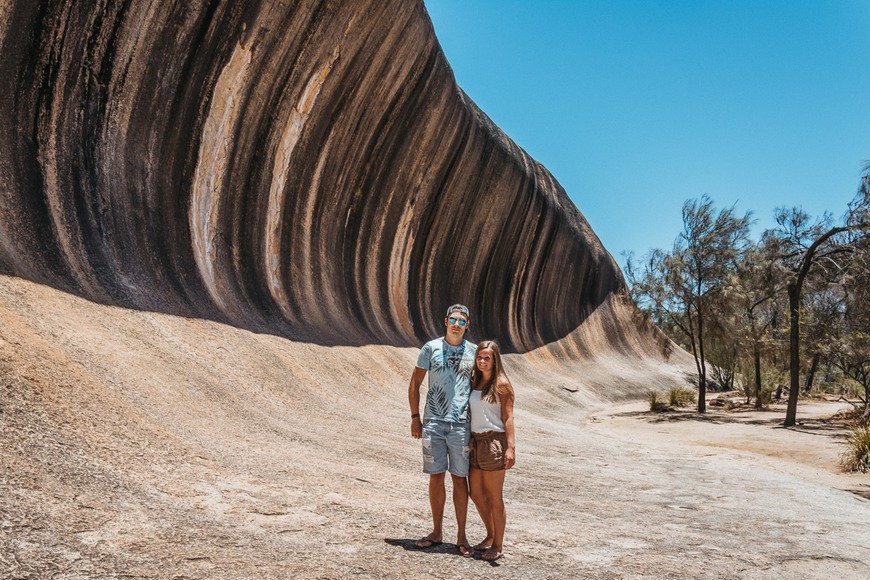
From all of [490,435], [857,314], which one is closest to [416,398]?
[490,435]

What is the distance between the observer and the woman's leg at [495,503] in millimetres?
4086

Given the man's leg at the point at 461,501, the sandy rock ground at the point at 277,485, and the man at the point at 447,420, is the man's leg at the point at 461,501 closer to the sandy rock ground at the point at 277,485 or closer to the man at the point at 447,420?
the man at the point at 447,420

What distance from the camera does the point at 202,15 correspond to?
38.5 ft

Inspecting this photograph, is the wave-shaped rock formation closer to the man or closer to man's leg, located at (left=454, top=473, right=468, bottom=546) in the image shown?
the man

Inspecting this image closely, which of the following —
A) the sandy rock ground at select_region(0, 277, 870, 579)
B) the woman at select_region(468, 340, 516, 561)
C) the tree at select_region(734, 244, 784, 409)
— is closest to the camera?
the sandy rock ground at select_region(0, 277, 870, 579)

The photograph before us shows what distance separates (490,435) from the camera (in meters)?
4.09

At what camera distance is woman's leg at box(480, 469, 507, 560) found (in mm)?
4086

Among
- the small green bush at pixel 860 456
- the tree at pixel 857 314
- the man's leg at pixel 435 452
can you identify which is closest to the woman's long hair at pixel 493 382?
Answer: the man's leg at pixel 435 452

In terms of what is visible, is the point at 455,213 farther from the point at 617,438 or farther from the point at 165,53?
the point at 165,53

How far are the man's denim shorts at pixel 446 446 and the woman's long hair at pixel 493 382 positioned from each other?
0.23 m

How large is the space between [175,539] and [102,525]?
40cm

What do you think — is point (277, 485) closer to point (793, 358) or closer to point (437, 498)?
point (437, 498)

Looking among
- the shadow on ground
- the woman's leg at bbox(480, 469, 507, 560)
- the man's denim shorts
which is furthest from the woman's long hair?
the shadow on ground

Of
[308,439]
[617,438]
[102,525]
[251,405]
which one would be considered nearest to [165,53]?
[251,405]
